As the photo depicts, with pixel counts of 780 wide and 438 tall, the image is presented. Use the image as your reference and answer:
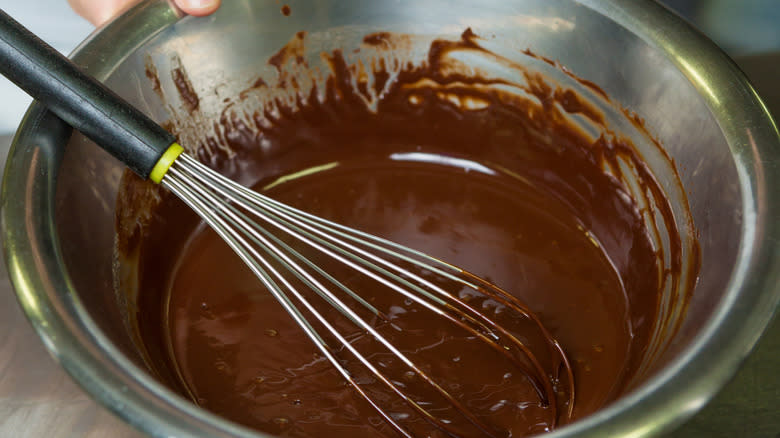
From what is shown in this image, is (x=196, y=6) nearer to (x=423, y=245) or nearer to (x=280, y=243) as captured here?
(x=280, y=243)

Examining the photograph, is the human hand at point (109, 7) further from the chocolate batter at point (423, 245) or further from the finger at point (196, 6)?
the chocolate batter at point (423, 245)

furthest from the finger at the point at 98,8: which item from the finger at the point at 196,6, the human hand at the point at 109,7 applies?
the finger at the point at 196,6

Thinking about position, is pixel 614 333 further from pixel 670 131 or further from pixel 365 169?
pixel 365 169

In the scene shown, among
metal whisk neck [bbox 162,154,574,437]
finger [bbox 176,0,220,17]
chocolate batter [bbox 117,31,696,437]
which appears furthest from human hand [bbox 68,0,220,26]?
metal whisk neck [bbox 162,154,574,437]

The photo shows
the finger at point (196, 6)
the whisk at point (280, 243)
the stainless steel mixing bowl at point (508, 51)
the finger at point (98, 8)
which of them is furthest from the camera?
the finger at point (98, 8)

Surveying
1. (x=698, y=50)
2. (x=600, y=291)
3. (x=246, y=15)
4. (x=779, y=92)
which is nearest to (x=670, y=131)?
(x=698, y=50)
